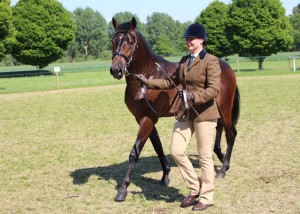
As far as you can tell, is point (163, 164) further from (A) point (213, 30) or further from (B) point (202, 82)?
(A) point (213, 30)

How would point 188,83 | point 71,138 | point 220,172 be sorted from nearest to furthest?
point 188,83, point 220,172, point 71,138

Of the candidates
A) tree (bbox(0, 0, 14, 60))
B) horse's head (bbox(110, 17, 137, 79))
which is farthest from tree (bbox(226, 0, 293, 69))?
horse's head (bbox(110, 17, 137, 79))

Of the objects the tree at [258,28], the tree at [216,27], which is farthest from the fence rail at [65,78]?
the tree at [216,27]

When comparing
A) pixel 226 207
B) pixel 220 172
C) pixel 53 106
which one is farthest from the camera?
pixel 53 106

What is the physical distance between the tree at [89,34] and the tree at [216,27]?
178 ft

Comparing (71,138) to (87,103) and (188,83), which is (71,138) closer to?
(188,83)

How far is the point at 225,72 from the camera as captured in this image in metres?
6.01

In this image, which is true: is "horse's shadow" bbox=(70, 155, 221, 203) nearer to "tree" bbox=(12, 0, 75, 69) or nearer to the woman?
the woman

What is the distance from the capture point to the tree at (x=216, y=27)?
4456cm

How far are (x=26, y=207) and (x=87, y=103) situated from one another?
11155 mm

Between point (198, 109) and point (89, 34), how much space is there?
332 ft

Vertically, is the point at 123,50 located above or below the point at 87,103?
above

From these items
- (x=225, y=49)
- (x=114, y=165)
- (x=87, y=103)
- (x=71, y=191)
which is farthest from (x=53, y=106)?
(x=225, y=49)

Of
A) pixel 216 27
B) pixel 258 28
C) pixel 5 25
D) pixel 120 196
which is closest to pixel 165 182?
pixel 120 196
